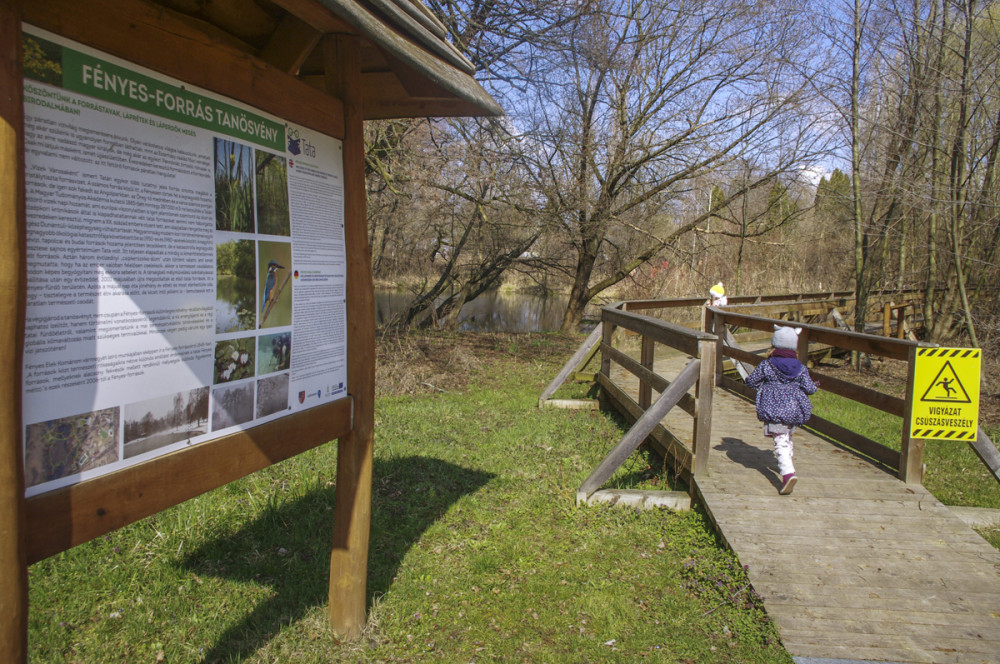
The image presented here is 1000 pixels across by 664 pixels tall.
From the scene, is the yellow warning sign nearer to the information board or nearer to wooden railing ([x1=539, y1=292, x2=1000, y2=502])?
wooden railing ([x1=539, y1=292, x2=1000, y2=502])

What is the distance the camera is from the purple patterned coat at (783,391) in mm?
5086

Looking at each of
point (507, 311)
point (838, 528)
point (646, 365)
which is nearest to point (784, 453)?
point (838, 528)

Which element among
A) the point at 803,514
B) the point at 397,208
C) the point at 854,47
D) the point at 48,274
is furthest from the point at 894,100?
the point at 48,274

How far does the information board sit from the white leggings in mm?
3655

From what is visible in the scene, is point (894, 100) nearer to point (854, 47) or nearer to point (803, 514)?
point (854, 47)

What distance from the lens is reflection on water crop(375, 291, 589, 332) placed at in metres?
21.1

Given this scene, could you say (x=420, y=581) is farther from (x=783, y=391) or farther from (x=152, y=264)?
(x=783, y=391)

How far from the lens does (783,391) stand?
17.0 feet

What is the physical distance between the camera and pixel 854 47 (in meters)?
12.1

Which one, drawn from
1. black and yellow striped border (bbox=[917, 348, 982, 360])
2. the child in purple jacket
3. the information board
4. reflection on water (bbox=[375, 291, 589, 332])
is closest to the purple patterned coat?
the child in purple jacket

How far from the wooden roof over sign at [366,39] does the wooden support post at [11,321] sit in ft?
2.91

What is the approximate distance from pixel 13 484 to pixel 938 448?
8.55 meters

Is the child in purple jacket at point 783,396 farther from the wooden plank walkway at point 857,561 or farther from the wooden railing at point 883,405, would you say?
the wooden railing at point 883,405

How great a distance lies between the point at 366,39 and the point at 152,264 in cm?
176
